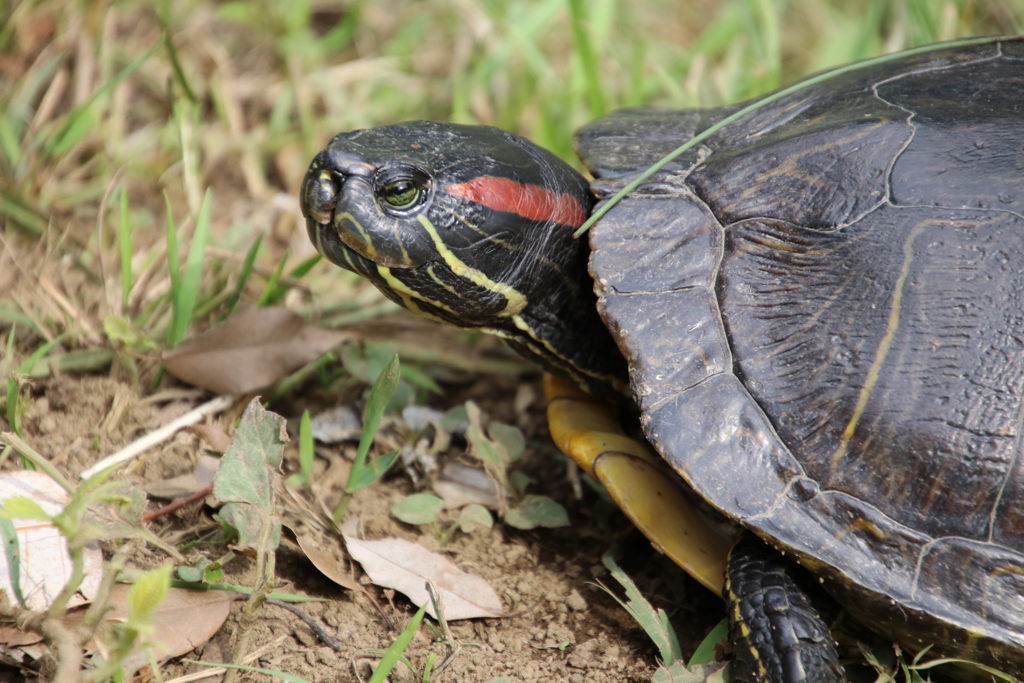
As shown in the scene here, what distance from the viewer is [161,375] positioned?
2.85 meters

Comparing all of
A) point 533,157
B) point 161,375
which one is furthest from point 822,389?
point 161,375

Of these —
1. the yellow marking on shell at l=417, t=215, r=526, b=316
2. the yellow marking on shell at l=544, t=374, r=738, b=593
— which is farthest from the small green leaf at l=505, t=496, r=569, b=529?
the yellow marking on shell at l=417, t=215, r=526, b=316

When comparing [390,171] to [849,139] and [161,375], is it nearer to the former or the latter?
[161,375]

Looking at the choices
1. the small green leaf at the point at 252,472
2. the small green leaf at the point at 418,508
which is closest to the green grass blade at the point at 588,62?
the small green leaf at the point at 418,508

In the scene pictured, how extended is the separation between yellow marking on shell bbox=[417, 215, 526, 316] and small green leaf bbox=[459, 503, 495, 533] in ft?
2.32

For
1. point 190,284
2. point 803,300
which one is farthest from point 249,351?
point 803,300

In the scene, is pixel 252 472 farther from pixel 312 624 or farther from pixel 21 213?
pixel 21 213

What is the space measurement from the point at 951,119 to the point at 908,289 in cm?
67

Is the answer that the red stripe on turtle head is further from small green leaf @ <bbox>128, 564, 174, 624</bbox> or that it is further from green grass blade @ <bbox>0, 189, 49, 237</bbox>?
green grass blade @ <bbox>0, 189, 49, 237</bbox>

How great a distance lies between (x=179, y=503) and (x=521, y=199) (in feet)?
4.86

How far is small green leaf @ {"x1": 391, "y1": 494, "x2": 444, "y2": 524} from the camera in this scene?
2623 mm

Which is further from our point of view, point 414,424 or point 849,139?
point 414,424

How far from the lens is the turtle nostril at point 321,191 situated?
2377 mm

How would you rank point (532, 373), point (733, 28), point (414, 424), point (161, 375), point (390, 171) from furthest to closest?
point (733, 28) < point (532, 373) < point (414, 424) < point (161, 375) < point (390, 171)
